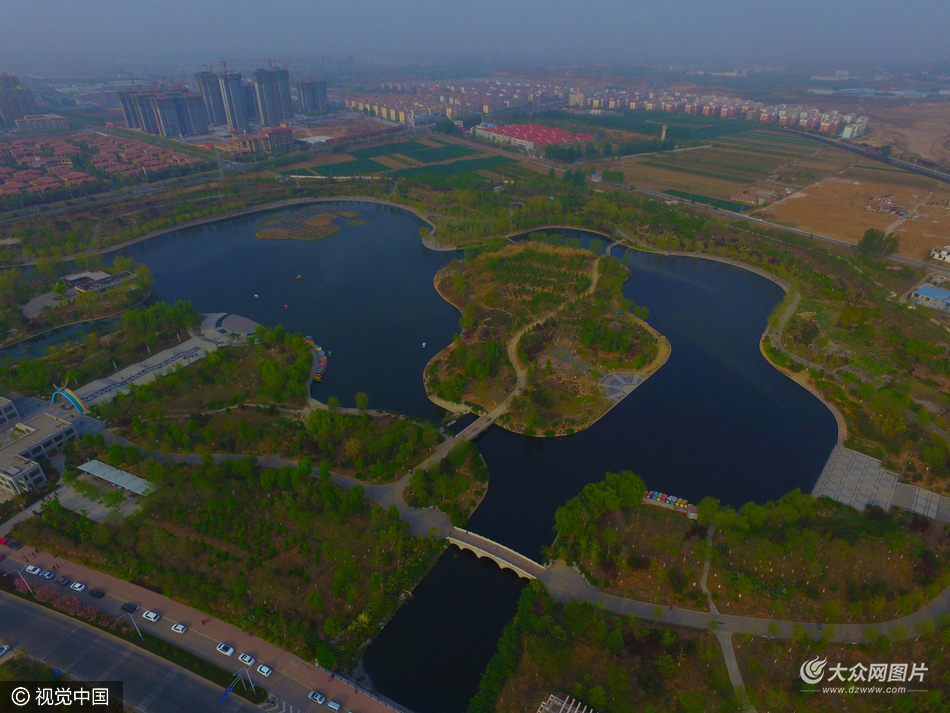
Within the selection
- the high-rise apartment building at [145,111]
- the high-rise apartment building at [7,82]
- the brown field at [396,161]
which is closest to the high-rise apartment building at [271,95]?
the high-rise apartment building at [145,111]

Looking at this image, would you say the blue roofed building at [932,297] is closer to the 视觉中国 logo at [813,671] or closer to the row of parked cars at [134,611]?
the 视觉中国 logo at [813,671]

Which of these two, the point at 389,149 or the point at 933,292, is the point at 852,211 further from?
the point at 389,149

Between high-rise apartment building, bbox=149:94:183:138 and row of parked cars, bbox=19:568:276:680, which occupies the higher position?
high-rise apartment building, bbox=149:94:183:138

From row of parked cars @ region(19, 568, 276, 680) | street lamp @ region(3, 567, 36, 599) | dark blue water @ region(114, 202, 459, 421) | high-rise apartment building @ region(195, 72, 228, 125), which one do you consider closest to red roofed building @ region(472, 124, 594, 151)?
dark blue water @ region(114, 202, 459, 421)

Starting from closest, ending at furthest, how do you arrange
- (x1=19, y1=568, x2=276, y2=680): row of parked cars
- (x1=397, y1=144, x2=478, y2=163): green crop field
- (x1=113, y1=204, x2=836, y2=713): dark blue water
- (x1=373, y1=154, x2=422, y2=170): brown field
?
(x1=19, y1=568, x2=276, y2=680): row of parked cars < (x1=113, y1=204, x2=836, y2=713): dark blue water < (x1=373, y1=154, x2=422, y2=170): brown field < (x1=397, y1=144, x2=478, y2=163): green crop field

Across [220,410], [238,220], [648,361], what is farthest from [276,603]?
[238,220]

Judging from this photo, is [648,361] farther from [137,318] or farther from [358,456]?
[137,318]

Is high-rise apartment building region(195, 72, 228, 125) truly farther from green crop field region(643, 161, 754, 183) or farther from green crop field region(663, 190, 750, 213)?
green crop field region(663, 190, 750, 213)

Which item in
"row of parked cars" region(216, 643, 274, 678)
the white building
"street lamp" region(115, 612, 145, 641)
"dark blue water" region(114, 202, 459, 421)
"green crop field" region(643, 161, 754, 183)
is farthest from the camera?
"green crop field" region(643, 161, 754, 183)
